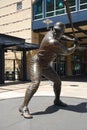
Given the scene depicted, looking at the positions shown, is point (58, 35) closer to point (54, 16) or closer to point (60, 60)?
point (54, 16)

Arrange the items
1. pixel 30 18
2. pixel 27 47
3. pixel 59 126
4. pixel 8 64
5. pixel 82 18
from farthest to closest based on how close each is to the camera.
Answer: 1. pixel 8 64
2. pixel 30 18
3. pixel 27 47
4. pixel 82 18
5. pixel 59 126

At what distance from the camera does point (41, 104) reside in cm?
777

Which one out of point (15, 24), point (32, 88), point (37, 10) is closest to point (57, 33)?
point (32, 88)

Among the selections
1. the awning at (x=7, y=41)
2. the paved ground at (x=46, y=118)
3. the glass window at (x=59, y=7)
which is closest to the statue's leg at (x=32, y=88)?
the paved ground at (x=46, y=118)

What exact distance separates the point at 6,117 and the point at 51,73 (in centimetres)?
173

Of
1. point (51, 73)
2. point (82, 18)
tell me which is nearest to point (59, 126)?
point (51, 73)

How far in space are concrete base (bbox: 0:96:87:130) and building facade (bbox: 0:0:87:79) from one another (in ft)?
43.3

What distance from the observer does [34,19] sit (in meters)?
23.9

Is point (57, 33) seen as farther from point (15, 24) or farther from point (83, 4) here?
point (15, 24)

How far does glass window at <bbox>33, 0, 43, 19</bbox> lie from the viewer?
77.3 ft

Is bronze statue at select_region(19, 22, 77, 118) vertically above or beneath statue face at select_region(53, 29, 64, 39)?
beneath

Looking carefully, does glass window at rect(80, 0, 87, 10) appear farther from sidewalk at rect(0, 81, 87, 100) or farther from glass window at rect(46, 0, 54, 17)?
sidewalk at rect(0, 81, 87, 100)

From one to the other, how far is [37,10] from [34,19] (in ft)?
3.03

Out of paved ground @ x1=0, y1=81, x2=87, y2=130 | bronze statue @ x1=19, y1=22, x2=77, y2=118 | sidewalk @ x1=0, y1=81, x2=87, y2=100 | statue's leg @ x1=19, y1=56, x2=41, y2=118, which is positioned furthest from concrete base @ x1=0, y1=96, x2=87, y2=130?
sidewalk @ x1=0, y1=81, x2=87, y2=100
